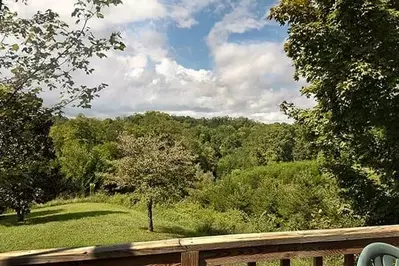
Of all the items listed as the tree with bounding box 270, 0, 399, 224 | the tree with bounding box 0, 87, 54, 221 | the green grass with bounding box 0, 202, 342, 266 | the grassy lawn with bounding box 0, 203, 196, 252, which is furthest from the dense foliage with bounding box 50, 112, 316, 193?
the tree with bounding box 0, 87, 54, 221

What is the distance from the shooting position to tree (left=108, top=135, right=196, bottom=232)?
12797mm

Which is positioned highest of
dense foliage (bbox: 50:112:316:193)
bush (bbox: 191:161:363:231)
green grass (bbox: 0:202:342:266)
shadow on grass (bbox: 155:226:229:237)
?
dense foliage (bbox: 50:112:316:193)

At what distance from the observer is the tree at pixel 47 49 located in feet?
8.55

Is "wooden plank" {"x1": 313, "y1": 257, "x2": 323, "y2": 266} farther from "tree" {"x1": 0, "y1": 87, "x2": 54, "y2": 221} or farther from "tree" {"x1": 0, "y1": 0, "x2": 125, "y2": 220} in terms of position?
"tree" {"x1": 0, "y1": 87, "x2": 54, "y2": 221}

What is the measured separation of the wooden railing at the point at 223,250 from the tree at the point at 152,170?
11.0 metres

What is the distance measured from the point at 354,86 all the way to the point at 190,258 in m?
6.08

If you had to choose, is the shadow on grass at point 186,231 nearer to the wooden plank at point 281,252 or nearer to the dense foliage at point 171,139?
the dense foliage at point 171,139

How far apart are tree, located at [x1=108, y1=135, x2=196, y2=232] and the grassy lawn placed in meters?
1.00

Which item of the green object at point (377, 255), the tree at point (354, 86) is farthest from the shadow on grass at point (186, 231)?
the green object at point (377, 255)

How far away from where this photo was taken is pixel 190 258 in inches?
65.6

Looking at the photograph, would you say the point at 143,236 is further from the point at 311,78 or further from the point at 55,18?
the point at 55,18

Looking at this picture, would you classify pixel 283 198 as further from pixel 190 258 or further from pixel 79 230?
pixel 190 258

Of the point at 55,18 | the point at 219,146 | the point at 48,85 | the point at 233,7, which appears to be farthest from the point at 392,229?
the point at 219,146

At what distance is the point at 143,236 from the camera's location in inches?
472
